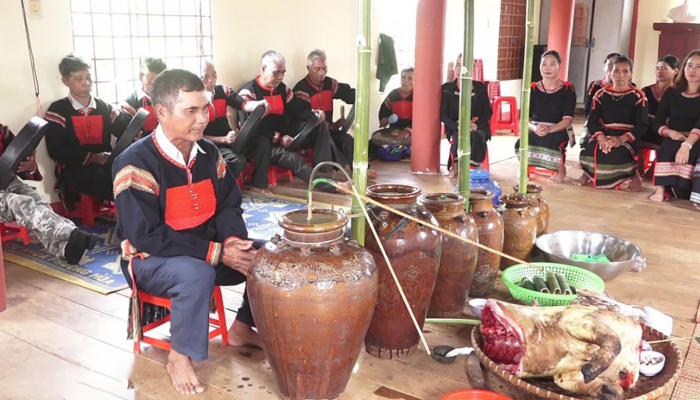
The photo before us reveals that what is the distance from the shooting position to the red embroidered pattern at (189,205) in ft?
7.69

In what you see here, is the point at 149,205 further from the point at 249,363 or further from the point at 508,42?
the point at 508,42

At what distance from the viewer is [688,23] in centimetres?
977

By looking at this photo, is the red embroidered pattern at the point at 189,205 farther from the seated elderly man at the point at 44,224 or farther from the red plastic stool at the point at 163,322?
the seated elderly man at the point at 44,224

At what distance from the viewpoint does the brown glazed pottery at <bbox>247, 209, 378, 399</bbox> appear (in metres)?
1.91

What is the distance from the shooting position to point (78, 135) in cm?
415

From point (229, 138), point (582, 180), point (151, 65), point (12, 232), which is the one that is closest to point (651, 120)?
point (582, 180)

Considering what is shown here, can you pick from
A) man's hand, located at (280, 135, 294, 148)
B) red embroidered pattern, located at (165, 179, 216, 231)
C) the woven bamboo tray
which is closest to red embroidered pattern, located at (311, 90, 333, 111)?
man's hand, located at (280, 135, 294, 148)

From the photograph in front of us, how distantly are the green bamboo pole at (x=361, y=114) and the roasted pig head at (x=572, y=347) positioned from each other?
570mm

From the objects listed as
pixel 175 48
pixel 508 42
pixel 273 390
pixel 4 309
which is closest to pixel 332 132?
pixel 175 48

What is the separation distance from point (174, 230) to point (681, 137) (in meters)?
4.19

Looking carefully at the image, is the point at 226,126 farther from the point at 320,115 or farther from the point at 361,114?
the point at 361,114

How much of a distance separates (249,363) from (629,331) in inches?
52.6

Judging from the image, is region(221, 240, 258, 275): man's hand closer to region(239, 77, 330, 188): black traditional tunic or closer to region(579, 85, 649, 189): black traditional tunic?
region(239, 77, 330, 188): black traditional tunic

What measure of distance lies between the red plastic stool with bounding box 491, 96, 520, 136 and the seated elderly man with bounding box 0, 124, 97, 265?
6.38 m
